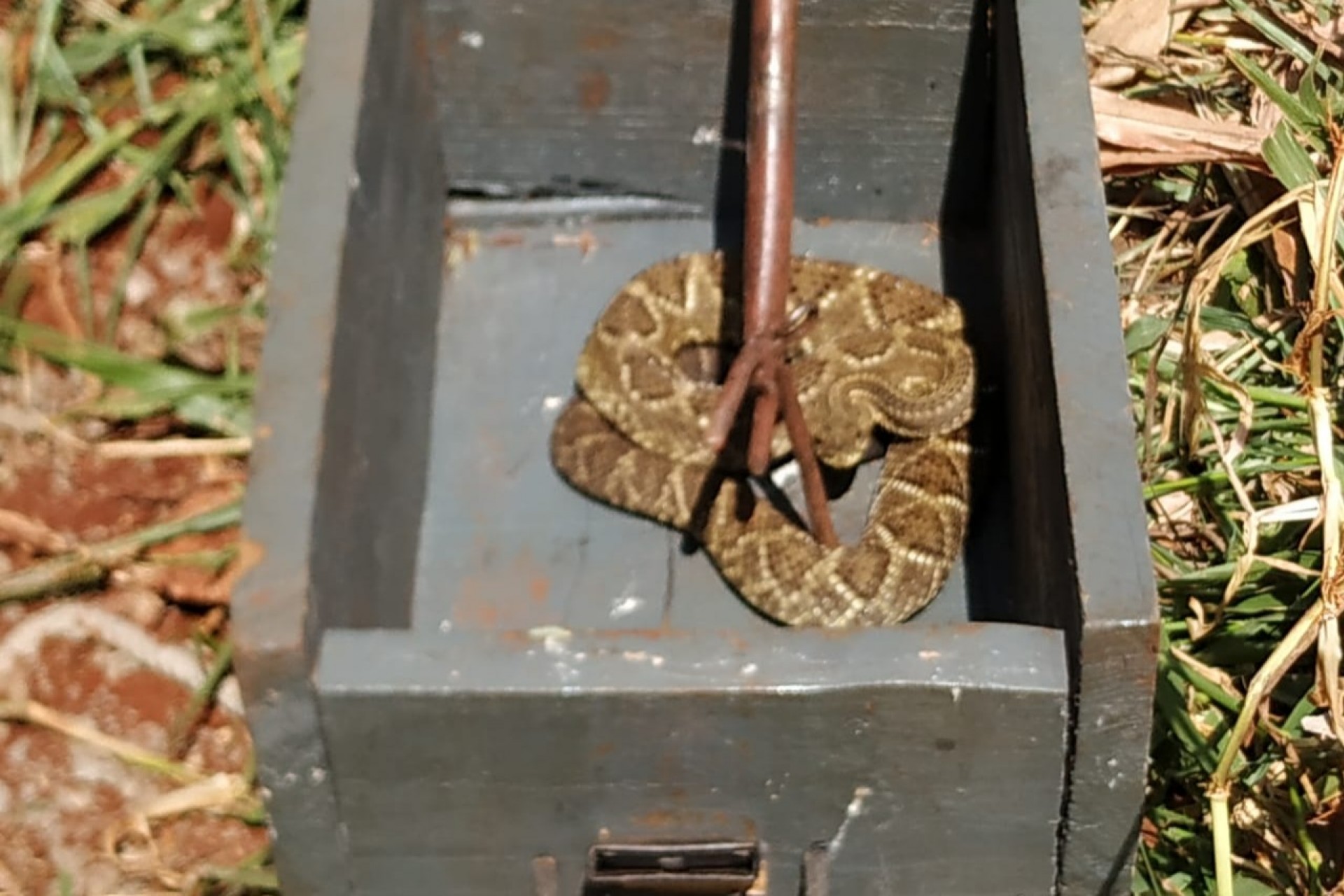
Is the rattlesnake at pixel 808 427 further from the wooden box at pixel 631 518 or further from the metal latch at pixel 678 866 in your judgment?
the metal latch at pixel 678 866

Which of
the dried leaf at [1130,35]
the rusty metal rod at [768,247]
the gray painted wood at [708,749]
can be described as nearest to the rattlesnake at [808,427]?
the rusty metal rod at [768,247]

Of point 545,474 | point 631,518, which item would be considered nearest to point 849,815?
point 631,518

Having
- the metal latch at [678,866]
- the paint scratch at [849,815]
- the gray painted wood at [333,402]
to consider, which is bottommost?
the metal latch at [678,866]

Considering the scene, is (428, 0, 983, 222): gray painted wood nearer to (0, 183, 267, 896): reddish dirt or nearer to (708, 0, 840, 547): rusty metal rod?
(708, 0, 840, 547): rusty metal rod

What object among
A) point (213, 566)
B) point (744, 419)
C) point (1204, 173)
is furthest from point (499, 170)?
point (1204, 173)

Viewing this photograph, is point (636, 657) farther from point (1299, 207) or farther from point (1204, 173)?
point (1204, 173)

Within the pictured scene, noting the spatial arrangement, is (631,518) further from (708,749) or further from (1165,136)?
(1165,136)
